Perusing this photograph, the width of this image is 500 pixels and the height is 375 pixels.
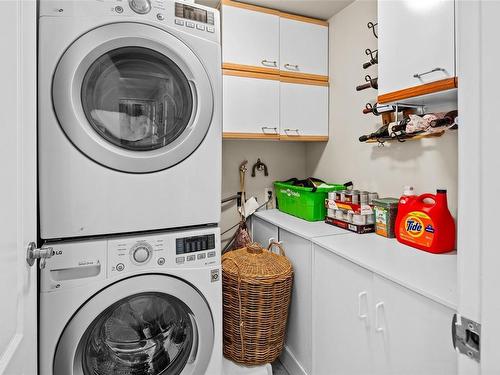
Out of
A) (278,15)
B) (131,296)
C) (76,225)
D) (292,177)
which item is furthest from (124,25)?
(292,177)

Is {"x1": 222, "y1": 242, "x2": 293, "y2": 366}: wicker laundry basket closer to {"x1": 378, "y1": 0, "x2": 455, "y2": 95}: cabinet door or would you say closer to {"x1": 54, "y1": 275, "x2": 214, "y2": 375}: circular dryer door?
{"x1": 54, "y1": 275, "x2": 214, "y2": 375}: circular dryer door

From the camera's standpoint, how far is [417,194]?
1.58m

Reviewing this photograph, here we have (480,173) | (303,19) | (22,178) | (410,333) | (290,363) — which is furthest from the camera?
(303,19)

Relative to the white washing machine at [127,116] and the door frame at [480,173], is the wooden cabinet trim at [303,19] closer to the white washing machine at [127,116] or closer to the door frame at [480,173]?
the white washing machine at [127,116]

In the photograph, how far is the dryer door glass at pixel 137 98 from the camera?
1.13 metres

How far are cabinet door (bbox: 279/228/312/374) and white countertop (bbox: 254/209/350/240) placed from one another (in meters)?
0.04

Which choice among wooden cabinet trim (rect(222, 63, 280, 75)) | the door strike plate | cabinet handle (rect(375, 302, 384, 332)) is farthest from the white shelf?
wooden cabinet trim (rect(222, 63, 280, 75))

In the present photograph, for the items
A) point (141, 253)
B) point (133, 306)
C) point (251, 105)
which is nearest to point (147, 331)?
point (133, 306)

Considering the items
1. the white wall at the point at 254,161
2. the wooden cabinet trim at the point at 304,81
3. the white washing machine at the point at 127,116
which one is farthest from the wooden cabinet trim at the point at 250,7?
the white wall at the point at 254,161

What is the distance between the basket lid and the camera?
1592mm

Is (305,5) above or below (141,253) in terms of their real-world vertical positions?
above

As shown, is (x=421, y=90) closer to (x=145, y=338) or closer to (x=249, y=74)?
(x=249, y=74)

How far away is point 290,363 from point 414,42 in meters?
1.85

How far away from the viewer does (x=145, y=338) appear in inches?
51.1
